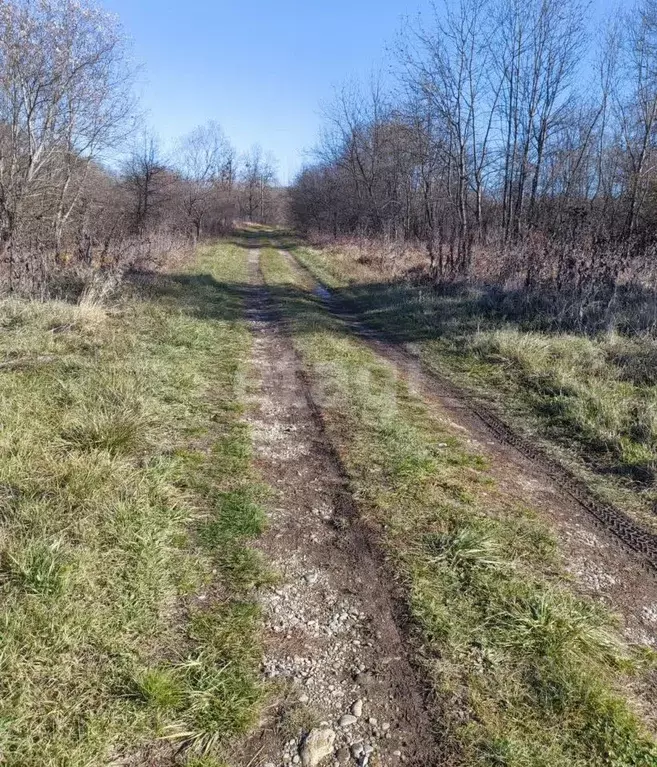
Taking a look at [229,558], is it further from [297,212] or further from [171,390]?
[297,212]

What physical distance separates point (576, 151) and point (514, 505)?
85.3 feet

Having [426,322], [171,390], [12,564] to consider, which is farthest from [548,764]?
[426,322]

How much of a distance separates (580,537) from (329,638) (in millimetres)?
2053

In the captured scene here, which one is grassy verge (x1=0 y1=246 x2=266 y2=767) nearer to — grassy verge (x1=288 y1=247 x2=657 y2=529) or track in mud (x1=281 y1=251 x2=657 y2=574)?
track in mud (x1=281 y1=251 x2=657 y2=574)

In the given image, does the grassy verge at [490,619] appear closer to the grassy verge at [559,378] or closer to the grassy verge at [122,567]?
the grassy verge at [122,567]

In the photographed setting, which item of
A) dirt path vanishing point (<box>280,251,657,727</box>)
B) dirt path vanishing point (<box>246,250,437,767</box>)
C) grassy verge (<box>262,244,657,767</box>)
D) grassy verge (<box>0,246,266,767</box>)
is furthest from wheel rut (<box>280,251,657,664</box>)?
grassy verge (<box>0,246,266,767</box>)

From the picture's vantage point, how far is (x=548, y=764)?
6.56ft

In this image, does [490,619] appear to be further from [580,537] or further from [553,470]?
[553,470]

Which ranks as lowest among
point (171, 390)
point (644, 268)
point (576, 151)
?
point (171, 390)

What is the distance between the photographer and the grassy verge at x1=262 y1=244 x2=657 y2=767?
2107 millimetres

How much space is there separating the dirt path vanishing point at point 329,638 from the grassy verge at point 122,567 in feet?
0.51

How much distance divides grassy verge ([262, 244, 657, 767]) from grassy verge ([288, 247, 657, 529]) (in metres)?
1.19

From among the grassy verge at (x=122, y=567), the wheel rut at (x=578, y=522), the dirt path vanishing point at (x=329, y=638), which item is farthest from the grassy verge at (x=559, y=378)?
the grassy verge at (x=122, y=567)

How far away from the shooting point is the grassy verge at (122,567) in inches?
80.4
